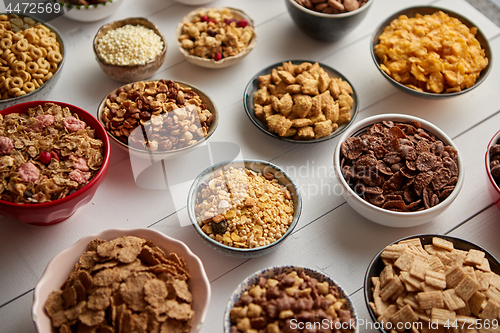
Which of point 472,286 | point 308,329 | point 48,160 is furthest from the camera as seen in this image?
point 48,160

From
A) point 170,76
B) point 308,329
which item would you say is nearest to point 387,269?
point 308,329

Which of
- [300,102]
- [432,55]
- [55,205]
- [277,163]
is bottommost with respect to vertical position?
[277,163]

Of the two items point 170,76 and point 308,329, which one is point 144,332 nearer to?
point 308,329

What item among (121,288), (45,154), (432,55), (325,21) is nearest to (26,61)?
(45,154)

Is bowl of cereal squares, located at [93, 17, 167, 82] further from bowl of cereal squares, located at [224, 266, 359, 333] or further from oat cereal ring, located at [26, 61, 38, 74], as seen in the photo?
bowl of cereal squares, located at [224, 266, 359, 333]

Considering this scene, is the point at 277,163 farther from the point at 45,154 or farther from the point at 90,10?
the point at 90,10

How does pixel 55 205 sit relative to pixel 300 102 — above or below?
below
